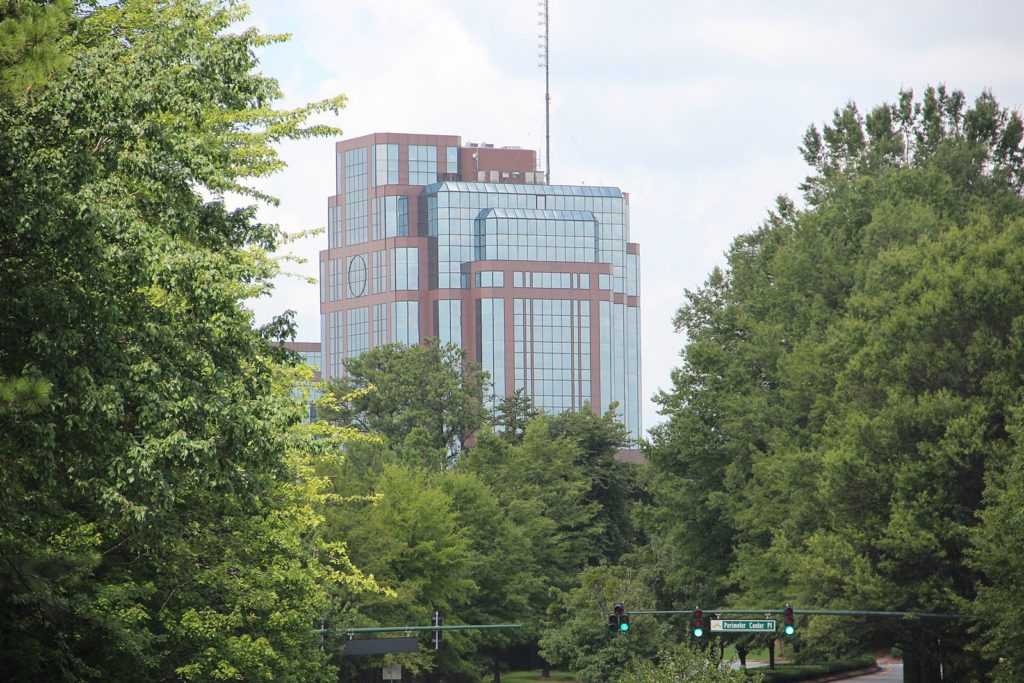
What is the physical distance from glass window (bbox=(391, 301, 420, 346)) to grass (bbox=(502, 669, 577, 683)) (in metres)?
104

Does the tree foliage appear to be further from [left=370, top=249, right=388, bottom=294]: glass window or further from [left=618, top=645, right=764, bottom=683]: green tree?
[left=370, top=249, right=388, bottom=294]: glass window

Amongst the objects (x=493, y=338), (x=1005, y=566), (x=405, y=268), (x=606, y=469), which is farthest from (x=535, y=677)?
(x=405, y=268)

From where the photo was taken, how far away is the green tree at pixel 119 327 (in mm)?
18062

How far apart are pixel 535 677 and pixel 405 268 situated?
11132 cm

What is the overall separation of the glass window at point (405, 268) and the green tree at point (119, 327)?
6697 inches

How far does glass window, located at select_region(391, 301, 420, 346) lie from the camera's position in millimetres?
196125

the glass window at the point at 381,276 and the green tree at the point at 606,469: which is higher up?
the glass window at the point at 381,276

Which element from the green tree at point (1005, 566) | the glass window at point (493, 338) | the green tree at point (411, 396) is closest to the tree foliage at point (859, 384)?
the green tree at point (1005, 566)

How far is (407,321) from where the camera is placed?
19650 centimetres

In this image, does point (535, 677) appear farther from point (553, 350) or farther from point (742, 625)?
point (553, 350)

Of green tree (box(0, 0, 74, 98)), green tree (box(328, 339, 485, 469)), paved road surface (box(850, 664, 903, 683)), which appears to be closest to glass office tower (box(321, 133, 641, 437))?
green tree (box(328, 339, 485, 469))

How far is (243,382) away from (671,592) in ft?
162

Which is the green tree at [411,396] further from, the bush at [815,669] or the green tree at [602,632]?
the green tree at [602,632]

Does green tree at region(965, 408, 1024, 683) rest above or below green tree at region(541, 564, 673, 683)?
above
